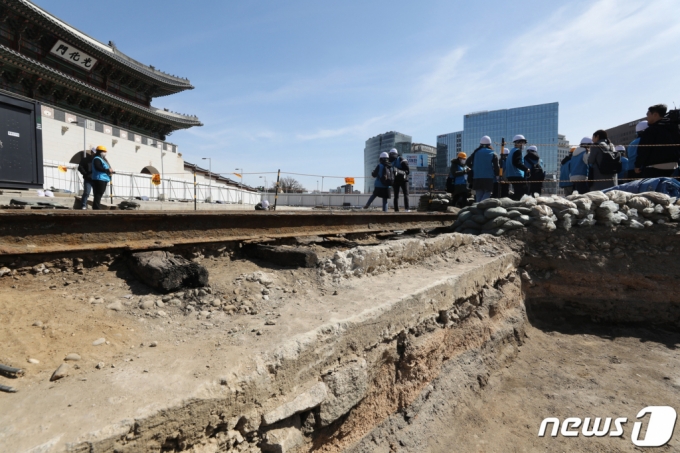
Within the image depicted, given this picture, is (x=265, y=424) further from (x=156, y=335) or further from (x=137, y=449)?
(x=156, y=335)

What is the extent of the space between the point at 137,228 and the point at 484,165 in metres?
7.08

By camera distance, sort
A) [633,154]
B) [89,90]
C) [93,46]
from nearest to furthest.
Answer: [633,154] → [89,90] → [93,46]

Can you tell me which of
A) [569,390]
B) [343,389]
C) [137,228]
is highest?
[137,228]

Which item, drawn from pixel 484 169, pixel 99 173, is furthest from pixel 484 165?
pixel 99 173

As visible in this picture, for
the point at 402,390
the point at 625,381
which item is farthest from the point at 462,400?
the point at 625,381

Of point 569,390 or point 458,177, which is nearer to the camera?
point 569,390

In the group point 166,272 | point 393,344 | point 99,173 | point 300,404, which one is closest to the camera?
point 300,404

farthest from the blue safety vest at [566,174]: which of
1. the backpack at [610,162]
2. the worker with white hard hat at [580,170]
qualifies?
the backpack at [610,162]

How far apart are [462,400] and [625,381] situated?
2.11 meters

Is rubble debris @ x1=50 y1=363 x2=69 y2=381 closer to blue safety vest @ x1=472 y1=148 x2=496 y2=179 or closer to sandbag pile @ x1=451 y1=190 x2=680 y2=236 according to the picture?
sandbag pile @ x1=451 y1=190 x2=680 y2=236

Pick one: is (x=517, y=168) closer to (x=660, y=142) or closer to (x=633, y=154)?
(x=633, y=154)

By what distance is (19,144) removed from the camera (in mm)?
5270

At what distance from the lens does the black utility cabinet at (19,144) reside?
Result: 199 inches

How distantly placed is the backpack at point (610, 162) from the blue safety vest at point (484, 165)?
209cm
